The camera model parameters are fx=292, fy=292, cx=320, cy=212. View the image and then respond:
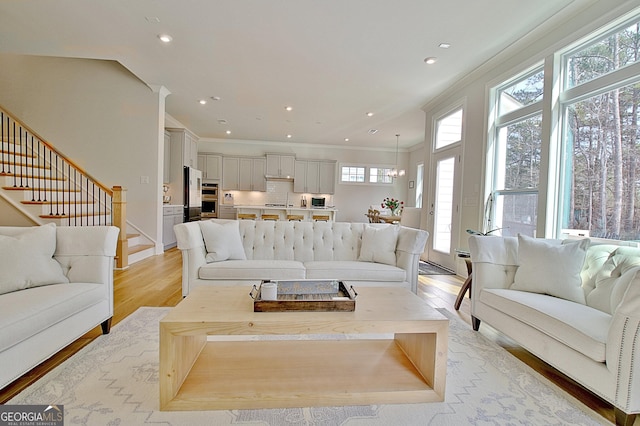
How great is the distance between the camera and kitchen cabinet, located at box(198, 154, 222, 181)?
27.7 ft

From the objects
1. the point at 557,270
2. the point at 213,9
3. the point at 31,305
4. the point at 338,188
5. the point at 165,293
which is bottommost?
the point at 165,293

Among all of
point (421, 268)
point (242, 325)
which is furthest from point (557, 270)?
point (421, 268)

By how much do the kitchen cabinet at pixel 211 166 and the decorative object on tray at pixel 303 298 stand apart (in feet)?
24.3

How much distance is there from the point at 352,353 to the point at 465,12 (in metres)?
3.12

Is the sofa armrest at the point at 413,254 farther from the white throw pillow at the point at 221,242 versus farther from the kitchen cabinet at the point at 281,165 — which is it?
the kitchen cabinet at the point at 281,165

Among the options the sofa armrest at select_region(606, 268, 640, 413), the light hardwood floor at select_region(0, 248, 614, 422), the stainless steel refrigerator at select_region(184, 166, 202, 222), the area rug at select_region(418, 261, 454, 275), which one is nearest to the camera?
the sofa armrest at select_region(606, 268, 640, 413)

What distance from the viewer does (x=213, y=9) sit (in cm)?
280

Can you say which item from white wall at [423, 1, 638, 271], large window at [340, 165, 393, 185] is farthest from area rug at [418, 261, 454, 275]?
large window at [340, 165, 393, 185]

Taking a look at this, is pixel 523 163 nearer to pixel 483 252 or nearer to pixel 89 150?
pixel 483 252

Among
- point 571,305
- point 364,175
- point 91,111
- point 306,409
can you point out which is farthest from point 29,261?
point 364,175

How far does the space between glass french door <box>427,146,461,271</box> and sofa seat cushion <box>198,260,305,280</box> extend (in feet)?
9.87

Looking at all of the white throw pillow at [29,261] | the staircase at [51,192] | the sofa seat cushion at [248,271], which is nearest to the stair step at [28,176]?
the staircase at [51,192]

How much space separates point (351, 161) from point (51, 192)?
7.22m

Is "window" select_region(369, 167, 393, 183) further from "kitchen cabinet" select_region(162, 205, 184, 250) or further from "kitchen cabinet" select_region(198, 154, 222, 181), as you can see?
"kitchen cabinet" select_region(162, 205, 184, 250)
